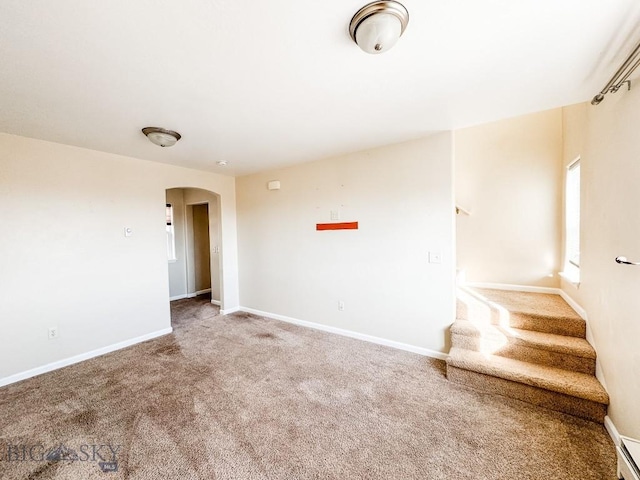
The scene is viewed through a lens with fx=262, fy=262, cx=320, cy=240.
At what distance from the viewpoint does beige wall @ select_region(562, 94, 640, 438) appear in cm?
150

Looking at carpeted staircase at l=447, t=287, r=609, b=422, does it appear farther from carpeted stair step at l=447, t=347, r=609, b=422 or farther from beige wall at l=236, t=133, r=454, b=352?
beige wall at l=236, t=133, r=454, b=352

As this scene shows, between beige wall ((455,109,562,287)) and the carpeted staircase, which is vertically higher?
beige wall ((455,109,562,287))

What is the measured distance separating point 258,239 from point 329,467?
3364 mm

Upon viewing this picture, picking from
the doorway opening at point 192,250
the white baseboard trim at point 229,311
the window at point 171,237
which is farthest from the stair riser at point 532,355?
the window at point 171,237

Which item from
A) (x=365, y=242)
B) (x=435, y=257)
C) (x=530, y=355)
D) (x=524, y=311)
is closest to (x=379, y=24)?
(x=435, y=257)

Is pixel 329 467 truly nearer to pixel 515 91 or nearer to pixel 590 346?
pixel 590 346

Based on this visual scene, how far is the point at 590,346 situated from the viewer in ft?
7.14

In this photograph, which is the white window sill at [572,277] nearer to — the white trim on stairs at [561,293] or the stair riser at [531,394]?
the white trim on stairs at [561,293]

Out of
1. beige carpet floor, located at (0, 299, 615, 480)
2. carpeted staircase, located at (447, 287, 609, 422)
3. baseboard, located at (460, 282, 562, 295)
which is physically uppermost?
baseboard, located at (460, 282, 562, 295)

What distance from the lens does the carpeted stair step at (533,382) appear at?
1861mm

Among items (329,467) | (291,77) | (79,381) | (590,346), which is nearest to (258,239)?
(79,381)

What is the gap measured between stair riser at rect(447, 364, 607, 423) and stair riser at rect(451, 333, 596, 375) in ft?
1.08
